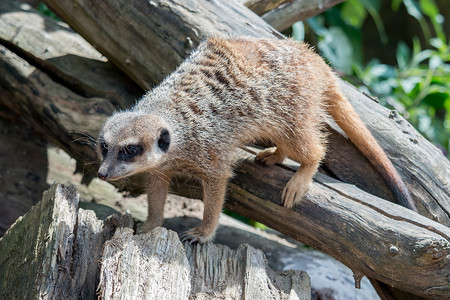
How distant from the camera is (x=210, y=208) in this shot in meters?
2.74

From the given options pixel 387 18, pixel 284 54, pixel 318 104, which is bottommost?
pixel 387 18

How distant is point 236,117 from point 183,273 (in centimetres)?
99

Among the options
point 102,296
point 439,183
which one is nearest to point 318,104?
point 439,183

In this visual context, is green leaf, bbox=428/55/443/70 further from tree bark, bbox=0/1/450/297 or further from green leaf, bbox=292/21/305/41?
tree bark, bbox=0/1/450/297

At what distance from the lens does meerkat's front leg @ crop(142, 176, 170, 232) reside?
2826mm

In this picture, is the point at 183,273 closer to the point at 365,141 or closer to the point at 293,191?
the point at 293,191

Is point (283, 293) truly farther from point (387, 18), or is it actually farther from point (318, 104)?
point (387, 18)

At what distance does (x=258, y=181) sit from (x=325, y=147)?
0.46m

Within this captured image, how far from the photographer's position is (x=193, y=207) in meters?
3.88

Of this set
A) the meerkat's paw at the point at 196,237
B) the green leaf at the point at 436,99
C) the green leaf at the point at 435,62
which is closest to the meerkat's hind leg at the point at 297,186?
the meerkat's paw at the point at 196,237

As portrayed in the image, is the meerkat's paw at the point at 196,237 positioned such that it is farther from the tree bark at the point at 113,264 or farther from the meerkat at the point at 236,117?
the tree bark at the point at 113,264

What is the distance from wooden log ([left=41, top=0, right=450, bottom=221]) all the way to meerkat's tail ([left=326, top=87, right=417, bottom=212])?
0.27 ft

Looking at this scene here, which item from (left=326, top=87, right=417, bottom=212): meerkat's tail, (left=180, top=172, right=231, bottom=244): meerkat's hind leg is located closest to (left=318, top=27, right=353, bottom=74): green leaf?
(left=326, top=87, right=417, bottom=212): meerkat's tail

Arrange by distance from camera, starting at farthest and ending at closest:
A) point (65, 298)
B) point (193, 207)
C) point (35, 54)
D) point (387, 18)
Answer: point (387, 18) → point (193, 207) → point (35, 54) → point (65, 298)
